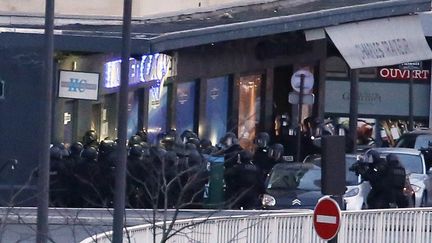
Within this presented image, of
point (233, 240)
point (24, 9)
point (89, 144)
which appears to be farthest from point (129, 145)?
point (233, 240)

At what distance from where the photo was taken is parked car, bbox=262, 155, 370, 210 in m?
23.0

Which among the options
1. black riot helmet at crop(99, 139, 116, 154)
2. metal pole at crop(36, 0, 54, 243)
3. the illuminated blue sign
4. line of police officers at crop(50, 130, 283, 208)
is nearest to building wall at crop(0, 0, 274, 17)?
the illuminated blue sign

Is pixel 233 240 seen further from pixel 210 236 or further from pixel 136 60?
pixel 136 60

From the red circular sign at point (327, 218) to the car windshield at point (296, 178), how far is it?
821 cm

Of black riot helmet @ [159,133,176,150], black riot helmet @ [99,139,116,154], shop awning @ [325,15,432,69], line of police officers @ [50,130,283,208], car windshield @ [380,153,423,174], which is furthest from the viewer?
shop awning @ [325,15,432,69]

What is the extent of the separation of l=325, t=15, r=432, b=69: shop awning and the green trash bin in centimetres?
738

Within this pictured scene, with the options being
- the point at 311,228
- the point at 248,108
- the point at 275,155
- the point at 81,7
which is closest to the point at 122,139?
the point at 311,228

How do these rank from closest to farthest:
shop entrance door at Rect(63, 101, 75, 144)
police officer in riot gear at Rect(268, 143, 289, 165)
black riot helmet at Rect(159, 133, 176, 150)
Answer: black riot helmet at Rect(159, 133, 176, 150), police officer in riot gear at Rect(268, 143, 289, 165), shop entrance door at Rect(63, 101, 75, 144)

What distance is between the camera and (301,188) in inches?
929

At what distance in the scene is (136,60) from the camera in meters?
28.8

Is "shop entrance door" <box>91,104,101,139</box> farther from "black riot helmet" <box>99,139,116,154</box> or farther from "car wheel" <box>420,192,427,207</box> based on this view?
"car wheel" <box>420,192,427,207</box>

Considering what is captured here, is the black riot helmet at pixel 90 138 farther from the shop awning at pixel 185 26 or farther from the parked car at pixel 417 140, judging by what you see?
the parked car at pixel 417 140

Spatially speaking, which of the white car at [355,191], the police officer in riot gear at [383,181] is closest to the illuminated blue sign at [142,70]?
the white car at [355,191]

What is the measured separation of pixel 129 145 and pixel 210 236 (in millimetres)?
8006
